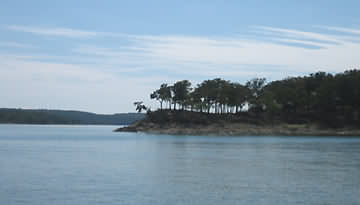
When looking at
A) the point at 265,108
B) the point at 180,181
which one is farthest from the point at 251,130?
the point at 180,181

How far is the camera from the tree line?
168m

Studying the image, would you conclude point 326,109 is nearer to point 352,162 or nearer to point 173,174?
point 352,162

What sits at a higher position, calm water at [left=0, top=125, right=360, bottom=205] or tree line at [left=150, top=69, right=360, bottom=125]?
tree line at [left=150, top=69, right=360, bottom=125]

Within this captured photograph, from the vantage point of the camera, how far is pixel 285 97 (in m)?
178

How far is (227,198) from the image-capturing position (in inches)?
1602

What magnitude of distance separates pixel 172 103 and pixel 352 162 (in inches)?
4848

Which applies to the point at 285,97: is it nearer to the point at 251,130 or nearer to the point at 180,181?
the point at 251,130

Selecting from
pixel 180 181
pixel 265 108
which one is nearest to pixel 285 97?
pixel 265 108

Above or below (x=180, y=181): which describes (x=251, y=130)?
above

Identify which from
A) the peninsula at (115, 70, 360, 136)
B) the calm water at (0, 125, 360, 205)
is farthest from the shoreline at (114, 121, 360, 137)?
the calm water at (0, 125, 360, 205)

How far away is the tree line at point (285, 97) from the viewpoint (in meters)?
168

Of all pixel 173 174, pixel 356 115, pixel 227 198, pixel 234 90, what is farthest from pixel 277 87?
pixel 227 198

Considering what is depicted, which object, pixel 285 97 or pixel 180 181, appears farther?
pixel 285 97

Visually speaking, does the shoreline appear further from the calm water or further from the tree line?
the calm water
